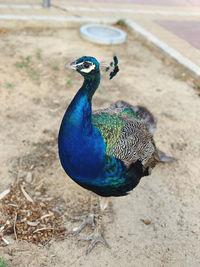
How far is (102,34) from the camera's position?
5.67 meters

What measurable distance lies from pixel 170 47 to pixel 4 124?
355 centimetres

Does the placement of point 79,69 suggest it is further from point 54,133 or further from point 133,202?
point 54,133

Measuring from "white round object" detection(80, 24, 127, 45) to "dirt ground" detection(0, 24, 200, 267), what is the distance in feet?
0.46

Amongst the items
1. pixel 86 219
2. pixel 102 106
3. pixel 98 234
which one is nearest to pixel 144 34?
pixel 102 106

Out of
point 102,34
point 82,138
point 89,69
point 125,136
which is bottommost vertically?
point 102,34

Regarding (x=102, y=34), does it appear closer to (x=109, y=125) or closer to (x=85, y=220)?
(x=109, y=125)

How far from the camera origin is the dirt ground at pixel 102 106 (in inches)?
89.7

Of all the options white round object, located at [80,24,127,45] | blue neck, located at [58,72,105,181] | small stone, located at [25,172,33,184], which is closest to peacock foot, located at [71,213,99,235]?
A: small stone, located at [25,172,33,184]

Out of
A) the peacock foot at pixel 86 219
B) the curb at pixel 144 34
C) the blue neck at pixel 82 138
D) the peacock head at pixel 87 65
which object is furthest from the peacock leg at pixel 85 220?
the curb at pixel 144 34

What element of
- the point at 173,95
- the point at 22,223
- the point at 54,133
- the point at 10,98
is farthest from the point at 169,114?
the point at 22,223

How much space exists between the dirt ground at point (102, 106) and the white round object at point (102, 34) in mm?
141

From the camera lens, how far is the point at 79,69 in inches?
→ 66.7

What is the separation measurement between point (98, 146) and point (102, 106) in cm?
198

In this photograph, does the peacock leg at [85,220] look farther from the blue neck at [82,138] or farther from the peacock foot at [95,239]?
the blue neck at [82,138]
